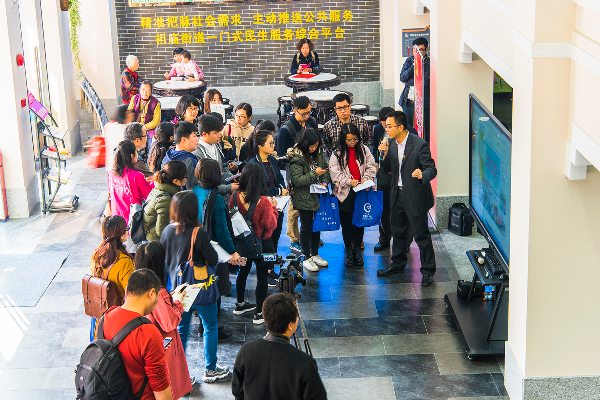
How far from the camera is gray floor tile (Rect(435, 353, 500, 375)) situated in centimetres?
536

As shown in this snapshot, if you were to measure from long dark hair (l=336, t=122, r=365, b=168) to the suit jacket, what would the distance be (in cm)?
30

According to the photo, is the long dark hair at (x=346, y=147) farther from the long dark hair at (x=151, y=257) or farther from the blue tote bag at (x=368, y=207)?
the long dark hair at (x=151, y=257)

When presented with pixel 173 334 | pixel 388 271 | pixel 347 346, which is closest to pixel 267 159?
pixel 388 271

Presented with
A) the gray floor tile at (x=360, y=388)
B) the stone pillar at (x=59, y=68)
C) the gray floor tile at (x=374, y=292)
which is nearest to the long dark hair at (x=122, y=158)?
the gray floor tile at (x=374, y=292)

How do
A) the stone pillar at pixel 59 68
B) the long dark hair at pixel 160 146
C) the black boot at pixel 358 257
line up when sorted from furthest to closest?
the stone pillar at pixel 59 68
the black boot at pixel 358 257
the long dark hair at pixel 160 146

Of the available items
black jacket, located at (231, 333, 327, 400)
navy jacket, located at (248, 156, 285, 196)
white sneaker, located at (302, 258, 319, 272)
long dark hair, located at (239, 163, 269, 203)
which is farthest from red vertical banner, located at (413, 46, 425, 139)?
black jacket, located at (231, 333, 327, 400)

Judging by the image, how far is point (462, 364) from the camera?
5.45 metres

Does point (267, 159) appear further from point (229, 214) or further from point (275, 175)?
point (229, 214)

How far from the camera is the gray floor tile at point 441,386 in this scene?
5.06m

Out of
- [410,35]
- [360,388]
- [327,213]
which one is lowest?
[360,388]

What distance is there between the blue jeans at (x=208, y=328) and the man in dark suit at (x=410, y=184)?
2.33 meters

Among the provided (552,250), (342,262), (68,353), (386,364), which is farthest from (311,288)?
(552,250)

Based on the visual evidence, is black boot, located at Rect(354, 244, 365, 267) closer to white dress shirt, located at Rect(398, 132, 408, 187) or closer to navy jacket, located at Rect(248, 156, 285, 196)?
white dress shirt, located at Rect(398, 132, 408, 187)

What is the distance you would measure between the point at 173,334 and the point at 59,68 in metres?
8.42
